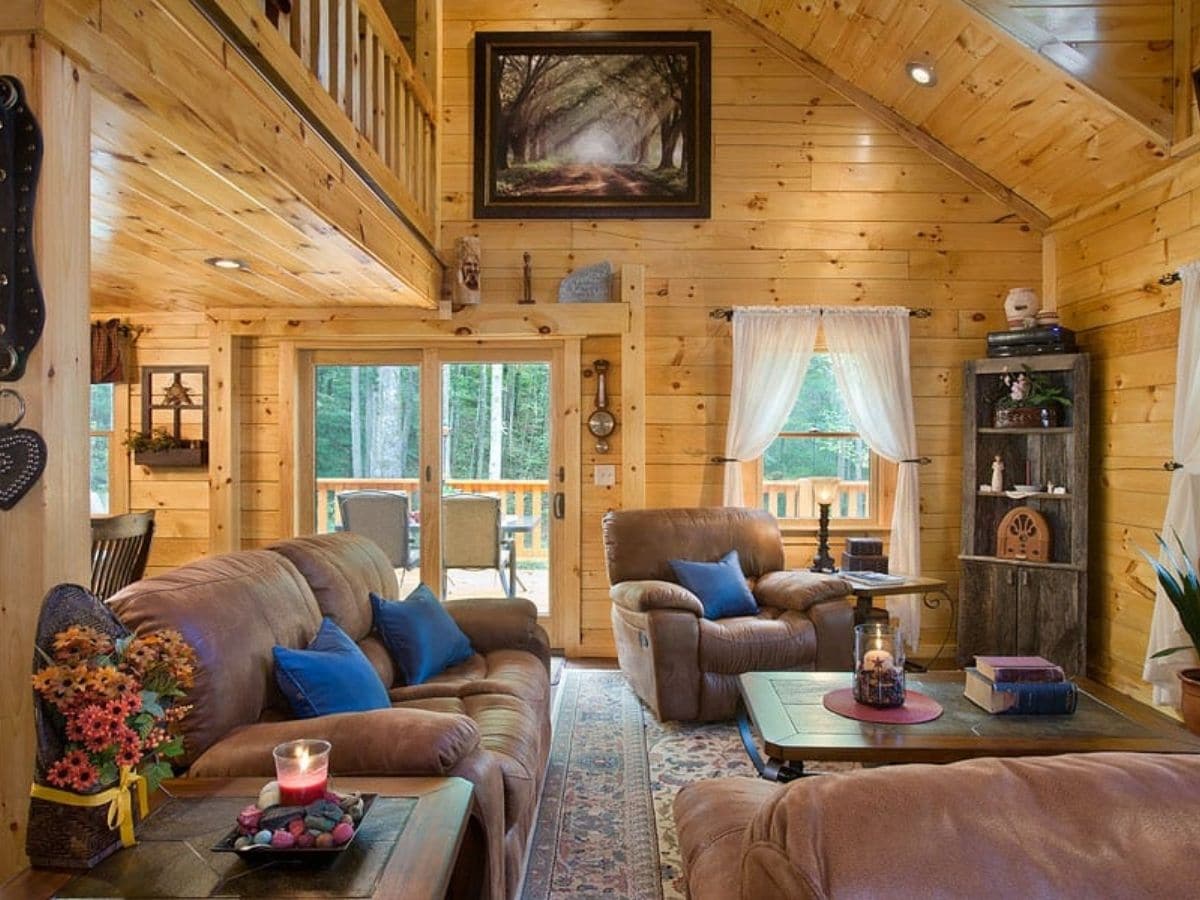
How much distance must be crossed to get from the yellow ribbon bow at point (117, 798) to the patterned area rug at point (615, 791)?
1.35 m

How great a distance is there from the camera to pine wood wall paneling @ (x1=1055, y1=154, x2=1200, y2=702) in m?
3.83

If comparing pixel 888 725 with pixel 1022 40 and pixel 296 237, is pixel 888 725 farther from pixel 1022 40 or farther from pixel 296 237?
pixel 1022 40

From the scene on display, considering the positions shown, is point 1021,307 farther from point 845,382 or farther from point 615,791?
point 615,791

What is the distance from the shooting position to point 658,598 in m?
3.67

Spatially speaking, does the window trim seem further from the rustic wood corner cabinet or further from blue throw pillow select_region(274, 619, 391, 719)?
the rustic wood corner cabinet

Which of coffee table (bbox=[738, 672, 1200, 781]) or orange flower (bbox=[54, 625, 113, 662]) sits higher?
orange flower (bbox=[54, 625, 113, 662])

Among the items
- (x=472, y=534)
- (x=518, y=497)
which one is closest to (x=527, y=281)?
(x=518, y=497)

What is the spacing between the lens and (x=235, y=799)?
153 cm

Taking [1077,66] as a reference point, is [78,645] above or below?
below

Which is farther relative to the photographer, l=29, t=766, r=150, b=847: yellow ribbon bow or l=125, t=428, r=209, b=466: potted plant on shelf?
l=125, t=428, r=209, b=466: potted plant on shelf

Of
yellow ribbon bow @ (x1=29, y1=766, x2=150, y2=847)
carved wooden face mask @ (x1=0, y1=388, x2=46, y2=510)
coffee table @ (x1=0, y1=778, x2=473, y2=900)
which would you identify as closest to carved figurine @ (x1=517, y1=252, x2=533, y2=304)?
carved wooden face mask @ (x1=0, y1=388, x2=46, y2=510)

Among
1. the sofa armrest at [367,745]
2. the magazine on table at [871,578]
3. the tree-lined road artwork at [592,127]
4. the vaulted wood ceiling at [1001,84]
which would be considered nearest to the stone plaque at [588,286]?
the tree-lined road artwork at [592,127]

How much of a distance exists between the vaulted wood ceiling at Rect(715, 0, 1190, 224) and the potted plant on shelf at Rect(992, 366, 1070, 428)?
1.03m

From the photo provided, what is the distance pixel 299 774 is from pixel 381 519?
12.0 feet
